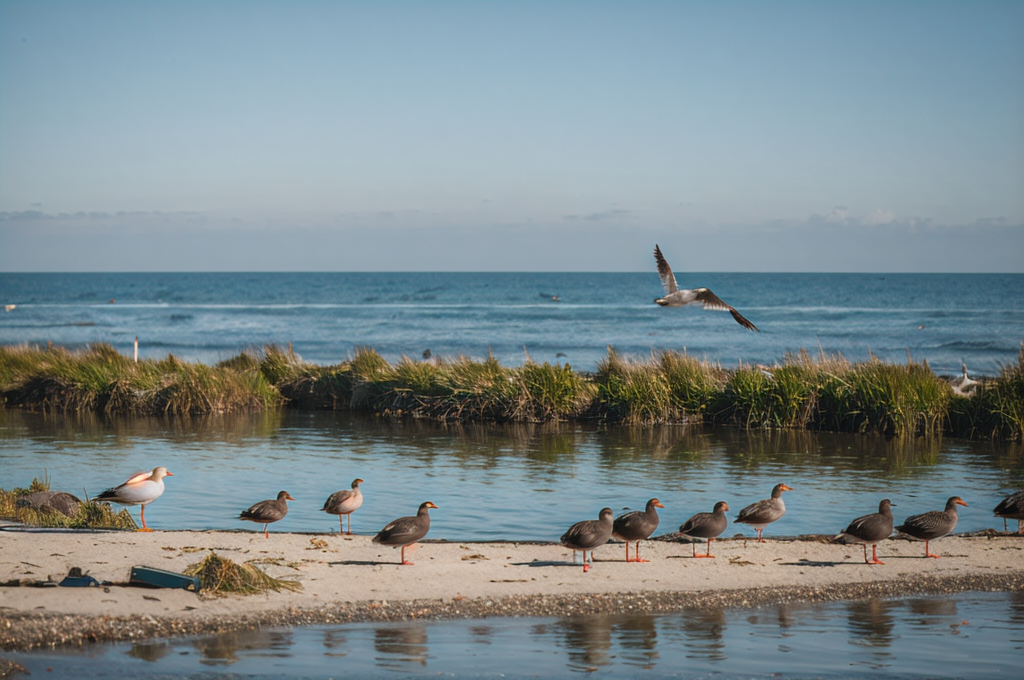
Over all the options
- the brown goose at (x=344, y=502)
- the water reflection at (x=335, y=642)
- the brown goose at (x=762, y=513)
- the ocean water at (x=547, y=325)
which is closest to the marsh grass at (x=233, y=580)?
the water reflection at (x=335, y=642)

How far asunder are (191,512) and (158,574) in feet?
14.0

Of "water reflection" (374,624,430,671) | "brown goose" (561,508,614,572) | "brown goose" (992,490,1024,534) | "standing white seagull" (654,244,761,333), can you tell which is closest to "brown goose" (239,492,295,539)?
"water reflection" (374,624,430,671)

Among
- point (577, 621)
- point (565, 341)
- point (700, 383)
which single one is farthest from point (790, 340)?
point (577, 621)

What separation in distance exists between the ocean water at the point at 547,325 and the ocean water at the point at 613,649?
16.3 meters

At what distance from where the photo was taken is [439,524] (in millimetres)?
11969

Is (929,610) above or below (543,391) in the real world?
below

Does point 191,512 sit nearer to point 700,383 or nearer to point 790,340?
point 700,383

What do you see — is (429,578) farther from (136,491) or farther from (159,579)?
(136,491)

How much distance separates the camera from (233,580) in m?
8.54

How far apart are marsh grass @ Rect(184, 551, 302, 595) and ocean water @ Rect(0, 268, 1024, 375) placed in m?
16.4

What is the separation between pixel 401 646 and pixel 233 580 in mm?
1831

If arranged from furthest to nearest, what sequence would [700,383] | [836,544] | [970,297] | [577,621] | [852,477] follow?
[970,297] < [700,383] < [852,477] < [836,544] < [577,621]

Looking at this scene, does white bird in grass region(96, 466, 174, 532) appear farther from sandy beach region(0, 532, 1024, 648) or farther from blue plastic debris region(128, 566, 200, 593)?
blue plastic debris region(128, 566, 200, 593)

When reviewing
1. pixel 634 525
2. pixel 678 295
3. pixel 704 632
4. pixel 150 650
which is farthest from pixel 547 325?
pixel 150 650
